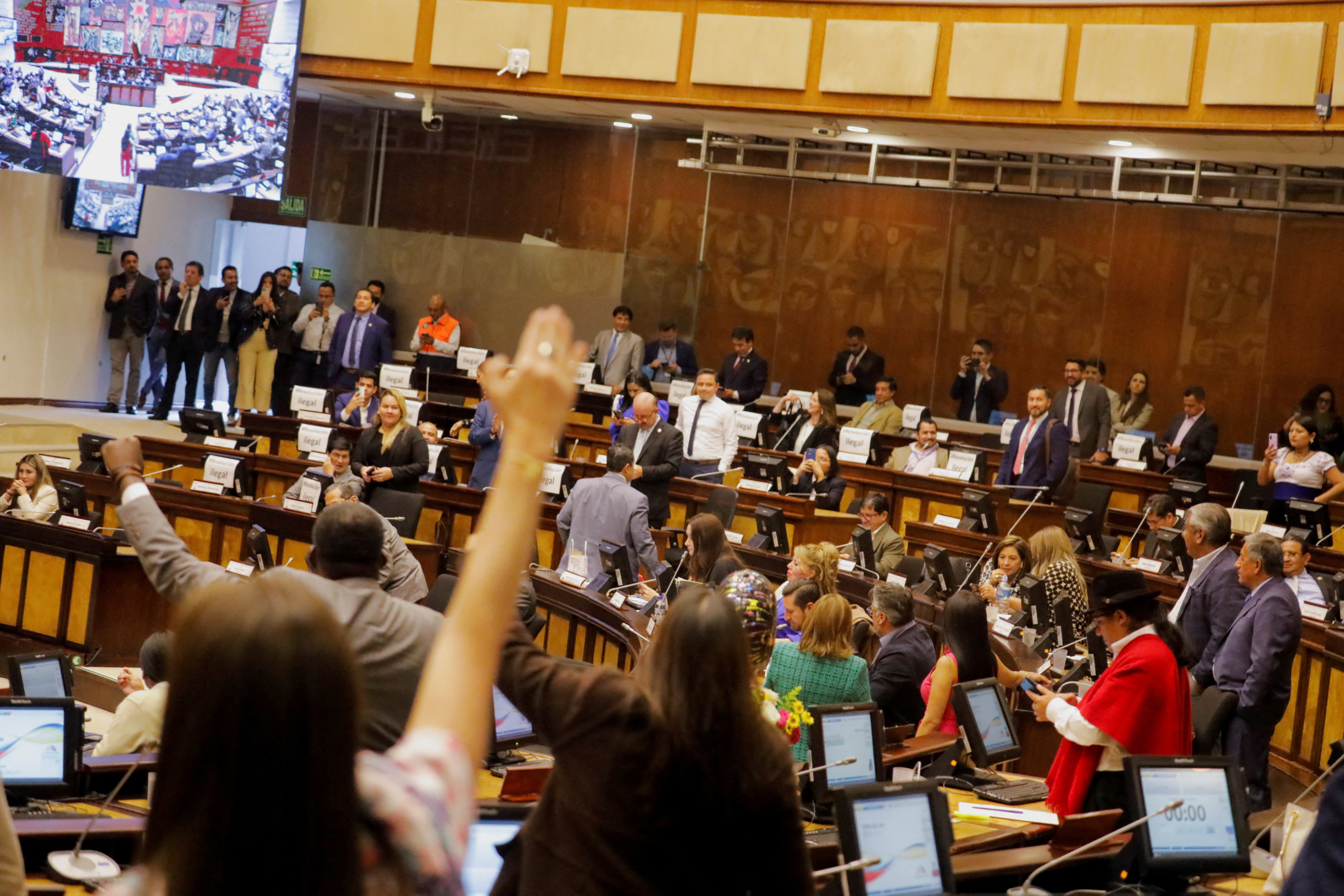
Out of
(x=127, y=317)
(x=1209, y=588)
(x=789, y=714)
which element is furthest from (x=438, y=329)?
(x=789, y=714)

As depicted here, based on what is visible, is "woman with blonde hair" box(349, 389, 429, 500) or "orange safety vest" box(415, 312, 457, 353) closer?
"woman with blonde hair" box(349, 389, 429, 500)

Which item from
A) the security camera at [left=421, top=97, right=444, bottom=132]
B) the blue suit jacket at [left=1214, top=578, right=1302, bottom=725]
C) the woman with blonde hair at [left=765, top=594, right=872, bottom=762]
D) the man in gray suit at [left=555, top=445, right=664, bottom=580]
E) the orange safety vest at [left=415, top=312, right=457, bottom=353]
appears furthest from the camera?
the orange safety vest at [left=415, top=312, right=457, bottom=353]

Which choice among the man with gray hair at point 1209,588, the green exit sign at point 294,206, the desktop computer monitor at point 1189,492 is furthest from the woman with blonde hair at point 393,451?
the green exit sign at point 294,206

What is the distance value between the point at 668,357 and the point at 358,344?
285cm

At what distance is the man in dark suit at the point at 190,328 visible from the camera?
1350 centimetres

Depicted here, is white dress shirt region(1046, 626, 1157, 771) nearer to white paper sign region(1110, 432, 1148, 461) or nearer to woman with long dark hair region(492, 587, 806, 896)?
woman with long dark hair region(492, 587, 806, 896)

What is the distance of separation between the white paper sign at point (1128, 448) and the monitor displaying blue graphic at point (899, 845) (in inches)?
345

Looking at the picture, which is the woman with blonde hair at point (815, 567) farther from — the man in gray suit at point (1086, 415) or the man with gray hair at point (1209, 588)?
the man in gray suit at point (1086, 415)

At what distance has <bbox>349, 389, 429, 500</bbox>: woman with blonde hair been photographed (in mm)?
9117

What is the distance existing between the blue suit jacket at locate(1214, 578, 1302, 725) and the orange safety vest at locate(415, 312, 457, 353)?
363 inches

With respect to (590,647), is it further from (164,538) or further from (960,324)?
(960,324)

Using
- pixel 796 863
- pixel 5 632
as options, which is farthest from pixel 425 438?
pixel 796 863

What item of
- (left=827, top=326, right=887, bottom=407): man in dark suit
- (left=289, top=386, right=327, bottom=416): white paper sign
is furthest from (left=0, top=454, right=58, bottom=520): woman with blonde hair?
(left=827, top=326, right=887, bottom=407): man in dark suit

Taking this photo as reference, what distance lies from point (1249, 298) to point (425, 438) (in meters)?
7.49
